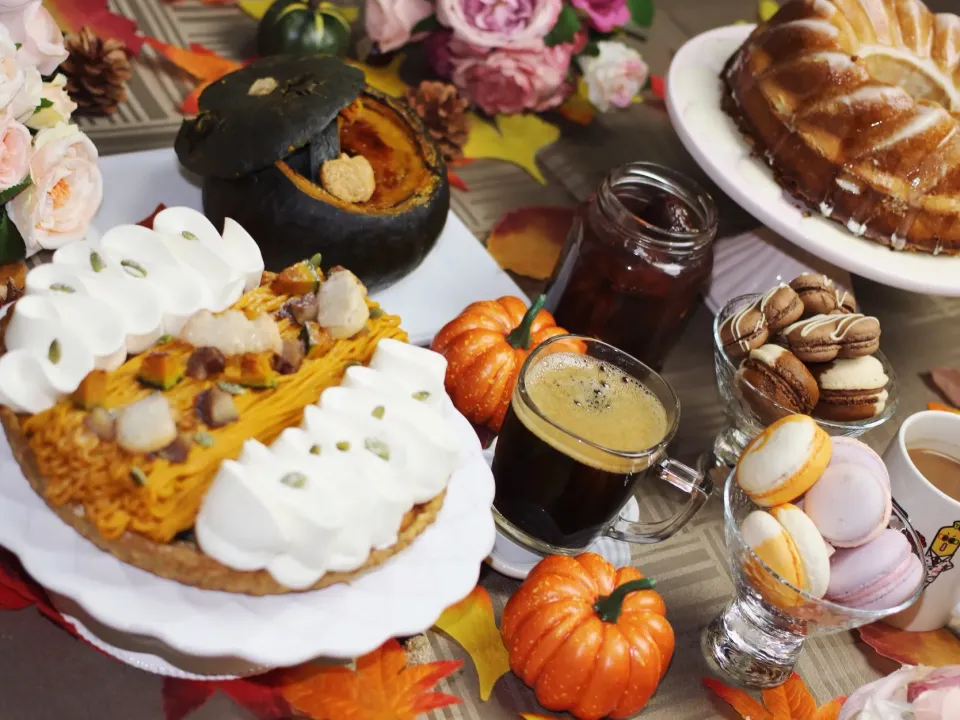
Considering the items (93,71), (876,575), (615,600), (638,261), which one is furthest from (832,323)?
(93,71)

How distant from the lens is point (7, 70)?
108 cm

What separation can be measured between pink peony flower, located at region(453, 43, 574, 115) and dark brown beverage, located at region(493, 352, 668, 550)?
0.88 metres

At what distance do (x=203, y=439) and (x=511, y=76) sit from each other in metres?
1.22

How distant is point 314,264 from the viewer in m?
1.14

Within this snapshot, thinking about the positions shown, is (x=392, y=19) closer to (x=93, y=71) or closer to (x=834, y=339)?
(x=93, y=71)

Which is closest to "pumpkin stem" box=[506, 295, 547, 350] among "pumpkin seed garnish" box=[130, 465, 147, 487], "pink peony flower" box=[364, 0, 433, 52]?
"pumpkin seed garnish" box=[130, 465, 147, 487]

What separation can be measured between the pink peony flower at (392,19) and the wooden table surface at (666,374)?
0.88ft

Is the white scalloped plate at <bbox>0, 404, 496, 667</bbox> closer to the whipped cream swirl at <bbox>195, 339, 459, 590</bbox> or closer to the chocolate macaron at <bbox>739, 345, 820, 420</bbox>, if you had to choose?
the whipped cream swirl at <bbox>195, 339, 459, 590</bbox>

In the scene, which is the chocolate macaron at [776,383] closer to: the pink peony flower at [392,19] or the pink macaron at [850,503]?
the pink macaron at [850,503]

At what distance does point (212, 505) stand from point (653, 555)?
673mm

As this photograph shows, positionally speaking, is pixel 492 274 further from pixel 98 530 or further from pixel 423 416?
pixel 98 530

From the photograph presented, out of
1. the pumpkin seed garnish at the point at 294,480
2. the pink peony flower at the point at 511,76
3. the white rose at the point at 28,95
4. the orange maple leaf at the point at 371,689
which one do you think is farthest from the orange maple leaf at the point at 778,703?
the pink peony flower at the point at 511,76

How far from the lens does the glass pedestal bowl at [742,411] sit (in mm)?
1330

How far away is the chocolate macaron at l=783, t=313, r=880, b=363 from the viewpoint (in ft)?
4.38
